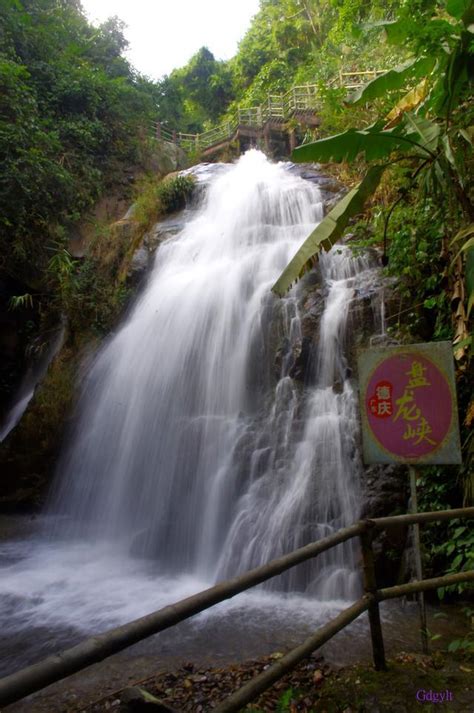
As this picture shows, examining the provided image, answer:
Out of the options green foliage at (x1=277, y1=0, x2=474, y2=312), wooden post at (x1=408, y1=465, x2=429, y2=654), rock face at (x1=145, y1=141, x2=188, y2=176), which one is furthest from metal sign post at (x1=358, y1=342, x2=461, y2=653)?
rock face at (x1=145, y1=141, x2=188, y2=176)

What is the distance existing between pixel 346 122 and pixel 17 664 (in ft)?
37.2

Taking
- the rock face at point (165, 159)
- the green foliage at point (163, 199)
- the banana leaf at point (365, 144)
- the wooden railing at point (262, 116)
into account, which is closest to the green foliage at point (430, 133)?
the banana leaf at point (365, 144)

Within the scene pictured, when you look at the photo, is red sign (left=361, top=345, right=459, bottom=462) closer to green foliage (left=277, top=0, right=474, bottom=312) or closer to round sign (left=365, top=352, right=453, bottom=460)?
round sign (left=365, top=352, right=453, bottom=460)

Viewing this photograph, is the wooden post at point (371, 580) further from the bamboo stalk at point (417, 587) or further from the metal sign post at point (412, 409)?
the metal sign post at point (412, 409)

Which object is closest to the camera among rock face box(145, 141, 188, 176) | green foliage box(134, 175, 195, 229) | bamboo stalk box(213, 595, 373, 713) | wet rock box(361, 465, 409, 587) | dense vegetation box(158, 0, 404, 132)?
bamboo stalk box(213, 595, 373, 713)

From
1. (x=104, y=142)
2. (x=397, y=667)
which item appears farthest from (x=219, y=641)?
(x=104, y=142)

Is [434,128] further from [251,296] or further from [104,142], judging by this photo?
[104,142]

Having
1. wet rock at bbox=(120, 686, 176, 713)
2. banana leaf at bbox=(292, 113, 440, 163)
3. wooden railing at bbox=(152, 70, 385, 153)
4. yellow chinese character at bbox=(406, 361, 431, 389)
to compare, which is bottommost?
wet rock at bbox=(120, 686, 176, 713)

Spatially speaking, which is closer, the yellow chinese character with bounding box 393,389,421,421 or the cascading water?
the yellow chinese character with bounding box 393,389,421,421

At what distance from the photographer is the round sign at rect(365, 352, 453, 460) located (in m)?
3.17

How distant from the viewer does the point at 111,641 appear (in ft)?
5.40

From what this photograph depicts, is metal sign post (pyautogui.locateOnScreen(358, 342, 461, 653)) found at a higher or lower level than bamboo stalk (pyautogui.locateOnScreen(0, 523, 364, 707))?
higher

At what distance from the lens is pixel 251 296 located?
30.0 ft

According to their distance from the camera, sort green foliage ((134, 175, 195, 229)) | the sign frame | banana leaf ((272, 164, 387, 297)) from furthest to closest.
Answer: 1. green foliage ((134, 175, 195, 229))
2. banana leaf ((272, 164, 387, 297))
3. the sign frame
